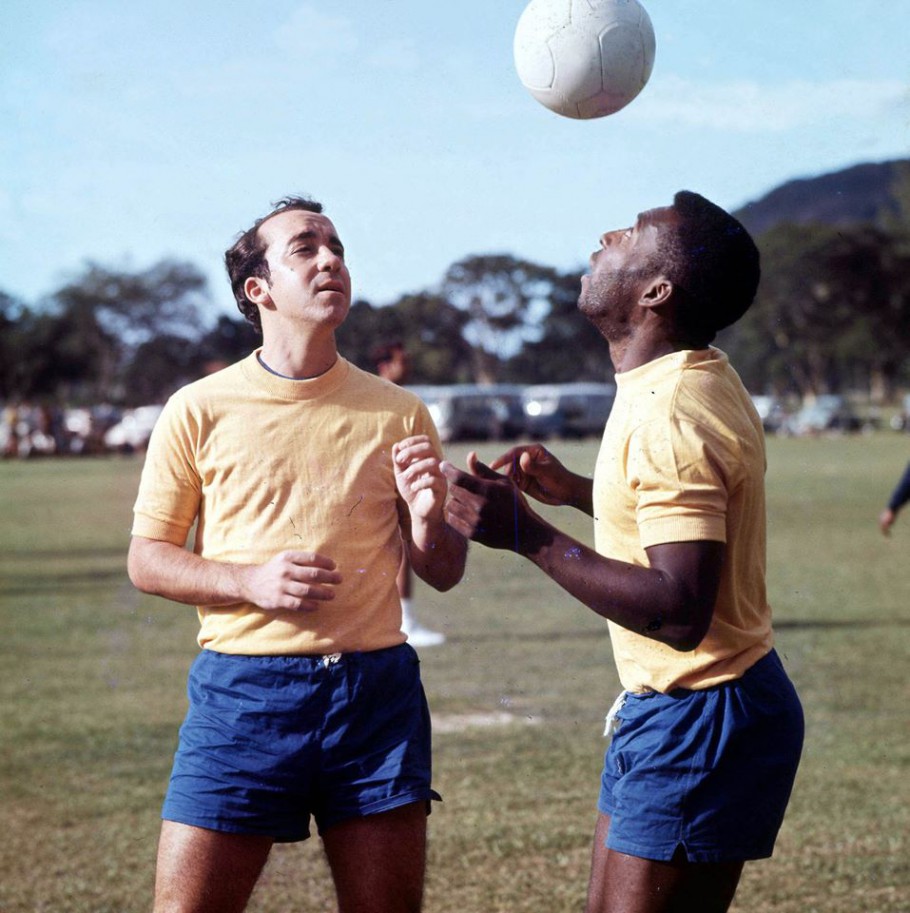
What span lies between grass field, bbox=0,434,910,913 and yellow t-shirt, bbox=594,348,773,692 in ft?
7.92

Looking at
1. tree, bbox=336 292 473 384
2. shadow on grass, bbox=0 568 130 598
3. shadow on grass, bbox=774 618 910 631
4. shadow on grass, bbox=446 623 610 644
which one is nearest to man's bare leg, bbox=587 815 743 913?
tree, bbox=336 292 473 384

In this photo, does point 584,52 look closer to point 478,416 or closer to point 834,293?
point 478,416

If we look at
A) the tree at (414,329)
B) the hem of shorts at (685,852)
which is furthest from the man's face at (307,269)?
the hem of shorts at (685,852)

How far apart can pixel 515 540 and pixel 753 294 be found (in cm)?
77

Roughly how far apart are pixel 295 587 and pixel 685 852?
0.99 meters

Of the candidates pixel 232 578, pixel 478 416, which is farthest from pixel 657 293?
pixel 478 416

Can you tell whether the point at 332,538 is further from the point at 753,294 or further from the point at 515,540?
the point at 753,294

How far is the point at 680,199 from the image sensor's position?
303cm

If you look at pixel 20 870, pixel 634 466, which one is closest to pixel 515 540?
pixel 634 466

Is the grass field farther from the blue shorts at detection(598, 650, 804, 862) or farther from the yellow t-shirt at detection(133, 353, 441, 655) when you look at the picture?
the blue shorts at detection(598, 650, 804, 862)

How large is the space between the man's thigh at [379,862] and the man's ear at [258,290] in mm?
1273

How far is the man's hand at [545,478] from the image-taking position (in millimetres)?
3418

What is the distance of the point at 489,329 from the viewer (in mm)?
7027

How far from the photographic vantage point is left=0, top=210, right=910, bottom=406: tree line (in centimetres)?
630
